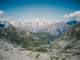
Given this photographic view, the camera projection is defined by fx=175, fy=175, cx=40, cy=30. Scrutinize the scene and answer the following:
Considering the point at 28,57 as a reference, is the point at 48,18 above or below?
above

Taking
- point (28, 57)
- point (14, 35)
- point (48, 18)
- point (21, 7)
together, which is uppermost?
point (21, 7)

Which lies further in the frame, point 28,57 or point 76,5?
point 76,5

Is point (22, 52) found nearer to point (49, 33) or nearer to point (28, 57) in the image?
point (28, 57)

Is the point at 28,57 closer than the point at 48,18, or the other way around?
the point at 28,57

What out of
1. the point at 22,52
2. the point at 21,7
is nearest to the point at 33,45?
the point at 22,52

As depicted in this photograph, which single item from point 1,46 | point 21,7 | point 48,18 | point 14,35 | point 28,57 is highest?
point 21,7

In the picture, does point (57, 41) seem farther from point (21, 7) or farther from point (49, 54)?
point (21, 7)

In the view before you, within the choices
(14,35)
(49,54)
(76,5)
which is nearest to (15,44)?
(14,35)

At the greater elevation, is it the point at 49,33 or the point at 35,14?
the point at 35,14
